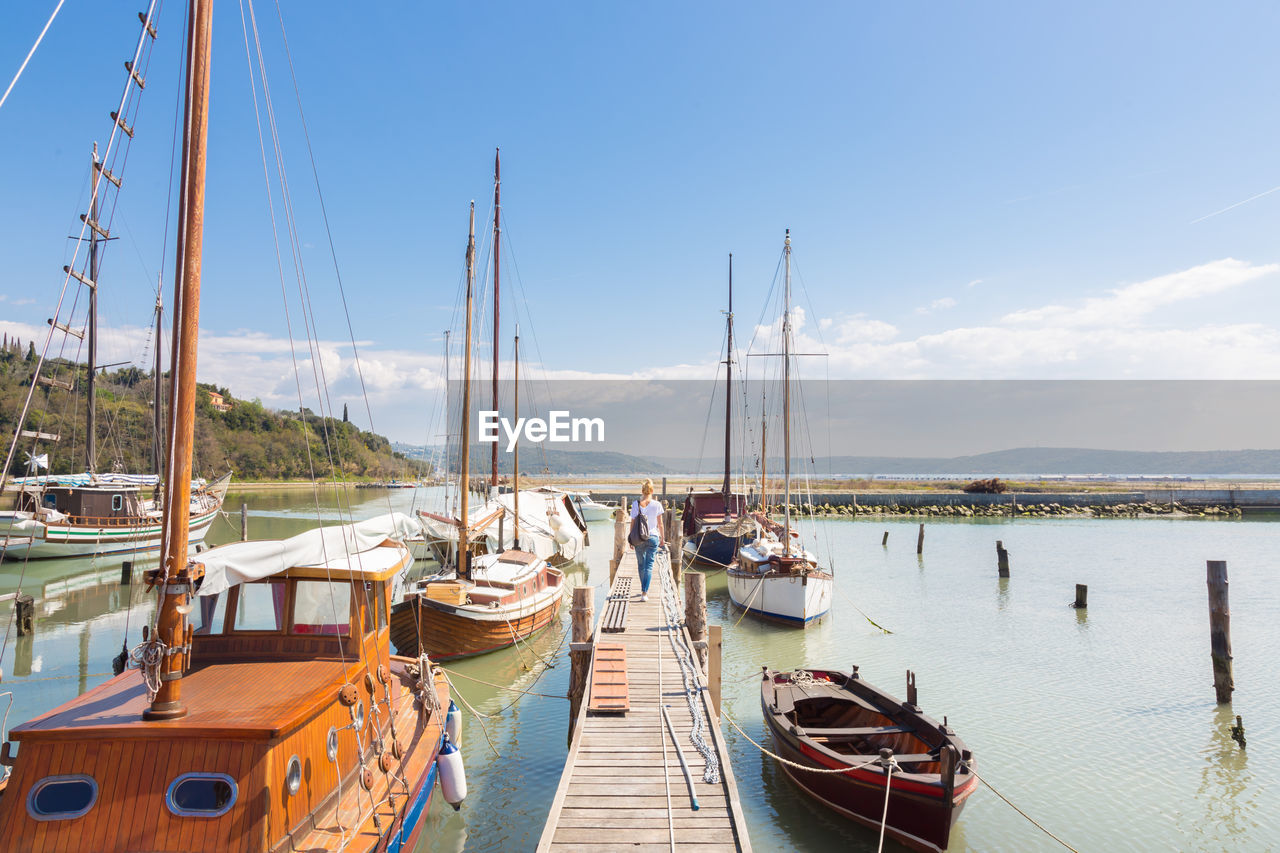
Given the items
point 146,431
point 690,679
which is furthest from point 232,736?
point 146,431

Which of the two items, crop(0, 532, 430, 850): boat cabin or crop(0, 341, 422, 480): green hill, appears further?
crop(0, 341, 422, 480): green hill

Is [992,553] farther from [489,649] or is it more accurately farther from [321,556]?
[321,556]

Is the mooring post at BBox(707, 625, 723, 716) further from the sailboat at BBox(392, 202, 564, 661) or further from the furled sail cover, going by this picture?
the sailboat at BBox(392, 202, 564, 661)

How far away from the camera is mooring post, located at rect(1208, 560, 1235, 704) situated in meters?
14.9

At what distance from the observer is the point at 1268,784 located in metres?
11.4

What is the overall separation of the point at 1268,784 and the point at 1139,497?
238ft

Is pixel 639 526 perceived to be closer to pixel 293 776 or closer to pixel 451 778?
pixel 451 778

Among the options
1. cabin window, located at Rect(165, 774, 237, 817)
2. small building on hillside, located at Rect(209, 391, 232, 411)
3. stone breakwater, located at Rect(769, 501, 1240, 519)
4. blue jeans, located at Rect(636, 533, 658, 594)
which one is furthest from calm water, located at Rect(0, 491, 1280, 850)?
small building on hillside, located at Rect(209, 391, 232, 411)

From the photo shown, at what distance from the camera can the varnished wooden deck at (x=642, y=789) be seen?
6023 mm

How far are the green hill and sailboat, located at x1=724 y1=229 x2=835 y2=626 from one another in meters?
33.7

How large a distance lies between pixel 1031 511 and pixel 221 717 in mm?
74635

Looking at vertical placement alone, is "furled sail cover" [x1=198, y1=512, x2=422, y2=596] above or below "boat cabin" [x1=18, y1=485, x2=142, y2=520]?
above

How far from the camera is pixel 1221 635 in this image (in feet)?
49.2

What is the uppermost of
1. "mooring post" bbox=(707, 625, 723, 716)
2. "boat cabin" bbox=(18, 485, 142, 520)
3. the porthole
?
"boat cabin" bbox=(18, 485, 142, 520)
